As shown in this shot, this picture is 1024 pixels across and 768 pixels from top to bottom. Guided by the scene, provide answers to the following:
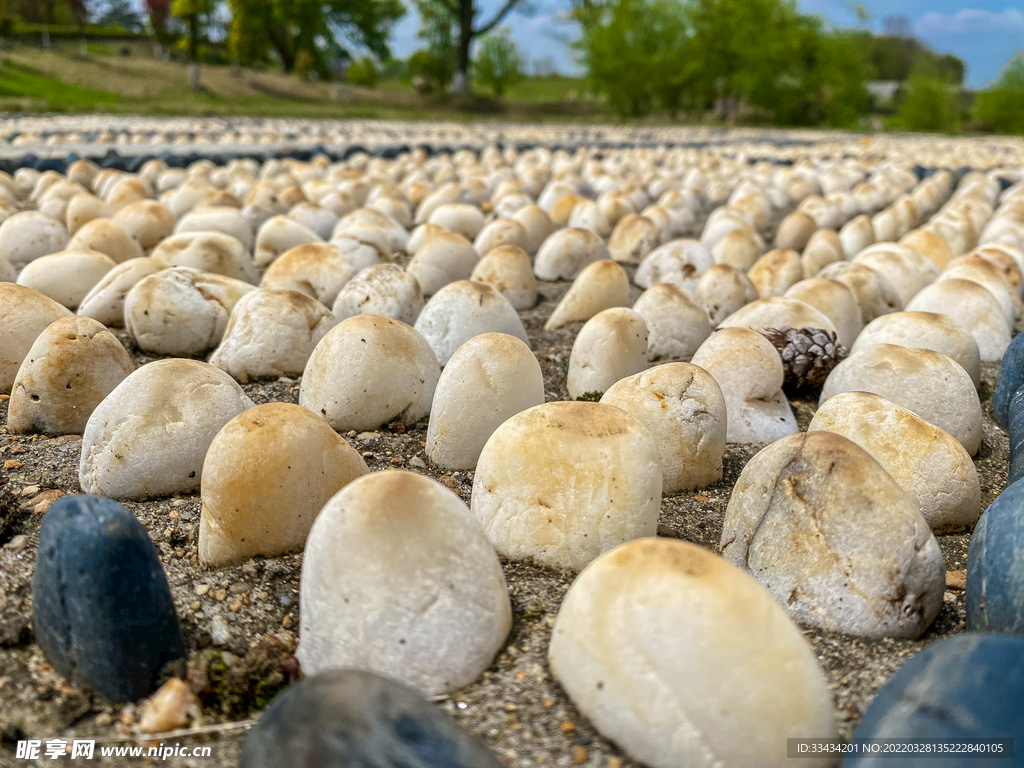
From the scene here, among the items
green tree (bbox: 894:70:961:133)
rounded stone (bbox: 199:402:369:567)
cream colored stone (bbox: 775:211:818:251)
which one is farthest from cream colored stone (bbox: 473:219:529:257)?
green tree (bbox: 894:70:961:133)

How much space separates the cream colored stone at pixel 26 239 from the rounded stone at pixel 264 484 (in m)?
2.71

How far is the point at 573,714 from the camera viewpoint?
4.15 ft

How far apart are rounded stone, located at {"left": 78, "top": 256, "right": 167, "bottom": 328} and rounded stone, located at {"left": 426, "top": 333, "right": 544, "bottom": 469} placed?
148cm

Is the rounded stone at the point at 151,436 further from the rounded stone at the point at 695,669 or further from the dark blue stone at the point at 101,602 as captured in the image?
the rounded stone at the point at 695,669

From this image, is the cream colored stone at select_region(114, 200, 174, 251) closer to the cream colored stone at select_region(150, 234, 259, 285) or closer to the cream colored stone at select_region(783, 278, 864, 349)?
the cream colored stone at select_region(150, 234, 259, 285)

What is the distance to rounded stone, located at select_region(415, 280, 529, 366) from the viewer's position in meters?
2.69

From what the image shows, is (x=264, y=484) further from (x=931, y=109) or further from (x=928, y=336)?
(x=931, y=109)

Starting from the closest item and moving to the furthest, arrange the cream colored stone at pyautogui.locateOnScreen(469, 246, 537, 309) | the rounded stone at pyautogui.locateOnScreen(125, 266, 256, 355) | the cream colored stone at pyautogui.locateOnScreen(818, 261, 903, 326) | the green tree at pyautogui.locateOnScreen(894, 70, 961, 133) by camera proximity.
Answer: the rounded stone at pyautogui.locateOnScreen(125, 266, 256, 355)
the cream colored stone at pyautogui.locateOnScreen(818, 261, 903, 326)
the cream colored stone at pyautogui.locateOnScreen(469, 246, 537, 309)
the green tree at pyautogui.locateOnScreen(894, 70, 961, 133)

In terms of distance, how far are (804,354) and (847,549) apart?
1263 millimetres

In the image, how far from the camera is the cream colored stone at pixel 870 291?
3.41 metres

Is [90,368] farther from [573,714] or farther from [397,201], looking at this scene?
[397,201]

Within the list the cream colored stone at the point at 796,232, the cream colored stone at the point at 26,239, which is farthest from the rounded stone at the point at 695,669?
the cream colored stone at the point at 796,232

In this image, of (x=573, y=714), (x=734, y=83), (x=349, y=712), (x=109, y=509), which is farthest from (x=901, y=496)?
(x=734, y=83)

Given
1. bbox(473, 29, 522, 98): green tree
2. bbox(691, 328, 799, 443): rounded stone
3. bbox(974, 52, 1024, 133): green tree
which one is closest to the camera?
bbox(691, 328, 799, 443): rounded stone
